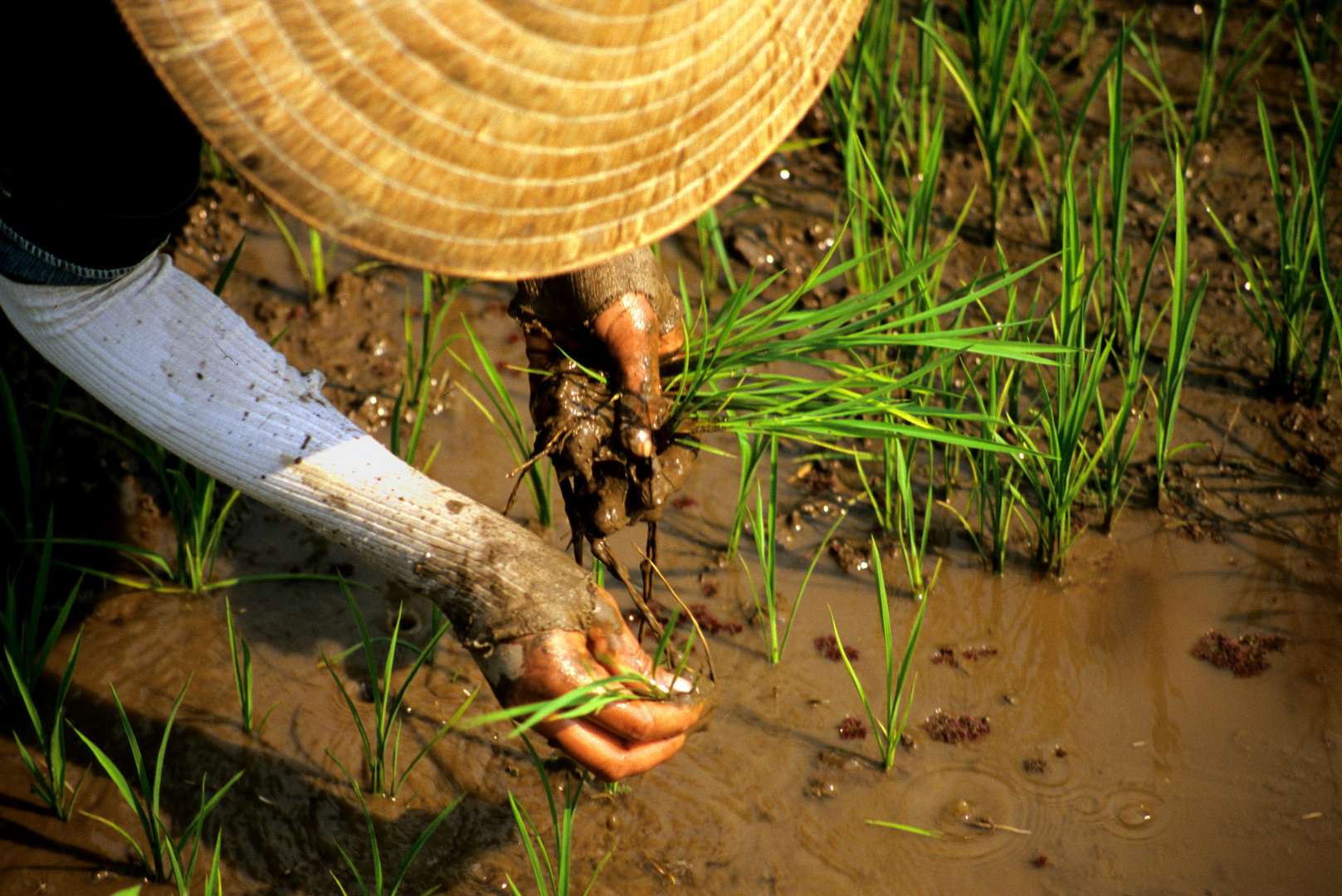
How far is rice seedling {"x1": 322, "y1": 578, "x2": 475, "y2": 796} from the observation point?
1.86 m

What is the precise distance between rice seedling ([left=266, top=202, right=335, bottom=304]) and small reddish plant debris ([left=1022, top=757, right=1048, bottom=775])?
2.17 m

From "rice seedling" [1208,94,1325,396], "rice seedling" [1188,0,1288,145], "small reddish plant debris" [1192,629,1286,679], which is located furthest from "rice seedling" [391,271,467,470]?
"rice seedling" [1188,0,1288,145]

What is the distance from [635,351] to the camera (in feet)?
5.55

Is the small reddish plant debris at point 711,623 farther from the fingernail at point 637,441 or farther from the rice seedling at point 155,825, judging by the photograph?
the rice seedling at point 155,825

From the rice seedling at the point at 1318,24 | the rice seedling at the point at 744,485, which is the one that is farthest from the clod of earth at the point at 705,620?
the rice seedling at the point at 1318,24

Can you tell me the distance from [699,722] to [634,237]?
3.01 feet

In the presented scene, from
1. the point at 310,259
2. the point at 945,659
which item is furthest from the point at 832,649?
the point at 310,259

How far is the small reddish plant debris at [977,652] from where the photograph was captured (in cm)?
224

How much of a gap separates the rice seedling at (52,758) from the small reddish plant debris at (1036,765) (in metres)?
1.84

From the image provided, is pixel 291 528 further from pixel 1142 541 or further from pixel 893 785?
pixel 1142 541

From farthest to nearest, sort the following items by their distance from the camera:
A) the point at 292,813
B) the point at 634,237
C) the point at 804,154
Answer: the point at 804,154 < the point at 292,813 < the point at 634,237

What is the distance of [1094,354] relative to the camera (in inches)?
83.4

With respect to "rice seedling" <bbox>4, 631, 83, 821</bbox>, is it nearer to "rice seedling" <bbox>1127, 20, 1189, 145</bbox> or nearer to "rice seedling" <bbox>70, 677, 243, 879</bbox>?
"rice seedling" <bbox>70, 677, 243, 879</bbox>

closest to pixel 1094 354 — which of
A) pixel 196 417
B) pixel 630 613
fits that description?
pixel 630 613
